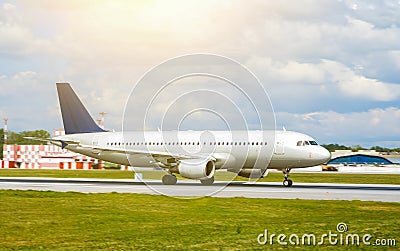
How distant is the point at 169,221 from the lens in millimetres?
19469

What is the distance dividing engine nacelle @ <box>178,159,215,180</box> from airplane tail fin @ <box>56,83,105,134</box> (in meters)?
15.2

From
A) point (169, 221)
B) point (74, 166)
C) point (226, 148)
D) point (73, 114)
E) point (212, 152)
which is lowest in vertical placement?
point (169, 221)

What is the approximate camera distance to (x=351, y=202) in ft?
88.8

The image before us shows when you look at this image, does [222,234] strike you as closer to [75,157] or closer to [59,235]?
[59,235]

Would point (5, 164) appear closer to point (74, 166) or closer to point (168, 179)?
point (74, 166)

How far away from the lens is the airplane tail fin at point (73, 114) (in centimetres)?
5206

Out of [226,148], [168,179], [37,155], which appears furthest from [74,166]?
[226,148]

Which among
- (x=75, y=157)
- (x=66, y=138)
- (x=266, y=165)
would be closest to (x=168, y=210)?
(x=266, y=165)

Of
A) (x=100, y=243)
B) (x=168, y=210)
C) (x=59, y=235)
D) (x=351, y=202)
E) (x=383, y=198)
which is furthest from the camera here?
(x=383, y=198)

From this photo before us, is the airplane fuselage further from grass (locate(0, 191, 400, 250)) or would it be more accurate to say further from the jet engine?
grass (locate(0, 191, 400, 250))

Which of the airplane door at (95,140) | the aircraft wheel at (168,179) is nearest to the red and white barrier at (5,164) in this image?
the airplane door at (95,140)

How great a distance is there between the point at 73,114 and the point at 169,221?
34.3m

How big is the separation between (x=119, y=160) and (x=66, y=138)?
21.0 feet

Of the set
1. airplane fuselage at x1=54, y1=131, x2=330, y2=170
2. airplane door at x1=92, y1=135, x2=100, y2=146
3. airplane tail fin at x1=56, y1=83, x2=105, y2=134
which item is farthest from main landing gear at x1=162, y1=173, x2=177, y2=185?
airplane tail fin at x1=56, y1=83, x2=105, y2=134
